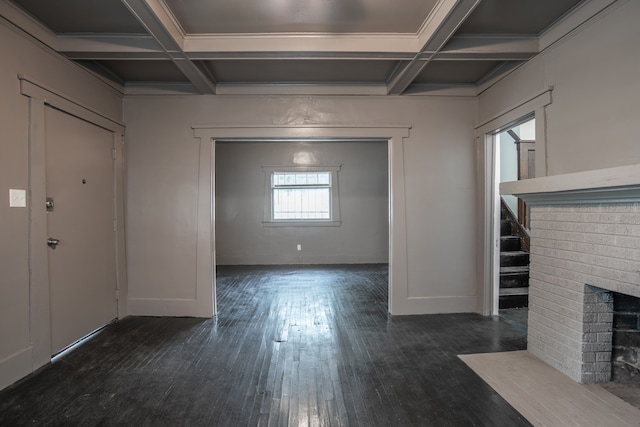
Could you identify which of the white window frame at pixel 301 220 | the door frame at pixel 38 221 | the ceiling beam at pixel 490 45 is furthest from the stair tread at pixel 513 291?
the door frame at pixel 38 221

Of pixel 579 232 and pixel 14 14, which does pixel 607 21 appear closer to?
pixel 579 232

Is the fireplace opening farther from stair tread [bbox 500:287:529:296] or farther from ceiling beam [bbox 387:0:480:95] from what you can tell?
ceiling beam [bbox 387:0:480:95]

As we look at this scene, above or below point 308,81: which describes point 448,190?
below

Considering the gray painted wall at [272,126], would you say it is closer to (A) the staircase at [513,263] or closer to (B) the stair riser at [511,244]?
(A) the staircase at [513,263]

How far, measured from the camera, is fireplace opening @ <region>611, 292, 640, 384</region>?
235cm

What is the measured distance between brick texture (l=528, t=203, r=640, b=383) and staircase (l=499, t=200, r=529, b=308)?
1441 mm

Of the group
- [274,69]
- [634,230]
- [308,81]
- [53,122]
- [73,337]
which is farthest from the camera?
[308,81]

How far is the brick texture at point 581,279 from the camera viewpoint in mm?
2064

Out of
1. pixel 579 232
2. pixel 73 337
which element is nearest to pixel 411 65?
pixel 579 232

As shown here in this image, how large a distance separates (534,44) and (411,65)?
104 cm

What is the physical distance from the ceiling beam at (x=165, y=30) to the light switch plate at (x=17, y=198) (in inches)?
60.9

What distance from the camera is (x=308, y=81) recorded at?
12.5 feet

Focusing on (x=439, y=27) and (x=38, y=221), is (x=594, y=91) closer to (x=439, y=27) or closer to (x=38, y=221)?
(x=439, y=27)

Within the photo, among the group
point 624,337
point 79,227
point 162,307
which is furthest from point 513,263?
point 79,227
